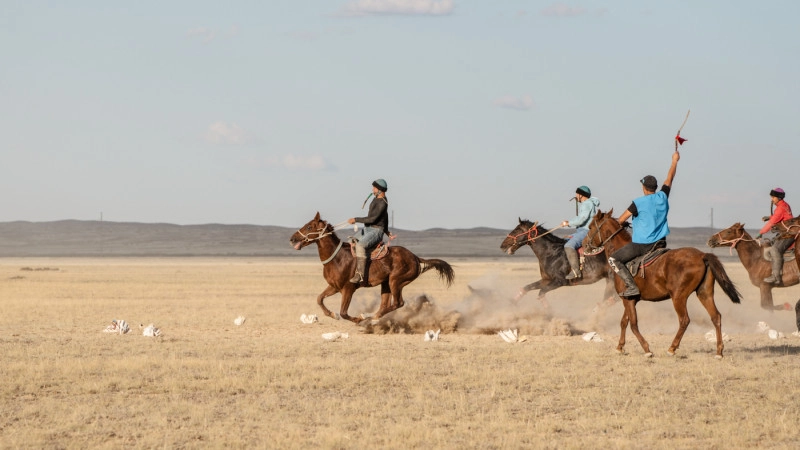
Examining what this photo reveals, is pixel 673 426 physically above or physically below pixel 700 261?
below

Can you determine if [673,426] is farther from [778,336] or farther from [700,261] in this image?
[778,336]

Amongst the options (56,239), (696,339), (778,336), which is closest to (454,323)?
(696,339)

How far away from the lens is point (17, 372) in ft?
46.0

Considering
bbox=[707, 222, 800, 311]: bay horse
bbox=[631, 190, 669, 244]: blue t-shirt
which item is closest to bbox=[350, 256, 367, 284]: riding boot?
bbox=[631, 190, 669, 244]: blue t-shirt

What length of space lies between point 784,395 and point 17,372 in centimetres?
886

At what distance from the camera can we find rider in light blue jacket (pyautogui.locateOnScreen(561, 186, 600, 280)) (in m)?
19.8

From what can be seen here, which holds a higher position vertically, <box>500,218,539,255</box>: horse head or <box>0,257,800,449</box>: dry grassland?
<box>500,218,539,255</box>: horse head

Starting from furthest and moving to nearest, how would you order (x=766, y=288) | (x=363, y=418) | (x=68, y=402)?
(x=766, y=288), (x=68, y=402), (x=363, y=418)

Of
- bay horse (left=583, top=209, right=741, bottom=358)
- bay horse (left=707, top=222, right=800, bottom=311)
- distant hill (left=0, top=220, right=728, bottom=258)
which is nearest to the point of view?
bay horse (left=583, top=209, right=741, bottom=358)

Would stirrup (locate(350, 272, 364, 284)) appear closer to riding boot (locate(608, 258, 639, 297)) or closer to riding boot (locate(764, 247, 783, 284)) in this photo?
riding boot (locate(608, 258, 639, 297))

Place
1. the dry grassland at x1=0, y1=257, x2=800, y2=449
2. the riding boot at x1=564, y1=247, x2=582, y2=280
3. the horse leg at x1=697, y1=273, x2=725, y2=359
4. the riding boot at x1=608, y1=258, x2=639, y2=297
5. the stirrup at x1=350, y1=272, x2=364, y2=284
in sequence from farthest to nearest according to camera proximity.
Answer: the riding boot at x1=564, y1=247, x2=582, y2=280
the stirrup at x1=350, y1=272, x2=364, y2=284
the riding boot at x1=608, y1=258, x2=639, y2=297
the horse leg at x1=697, y1=273, x2=725, y2=359
the dry grassland at x1=0, y1=257, x2=800, y2=449

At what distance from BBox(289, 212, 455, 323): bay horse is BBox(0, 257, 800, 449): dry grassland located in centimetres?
49

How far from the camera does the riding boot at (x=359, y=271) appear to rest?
2039 cm

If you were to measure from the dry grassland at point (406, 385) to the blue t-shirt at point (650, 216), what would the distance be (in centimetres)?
166
